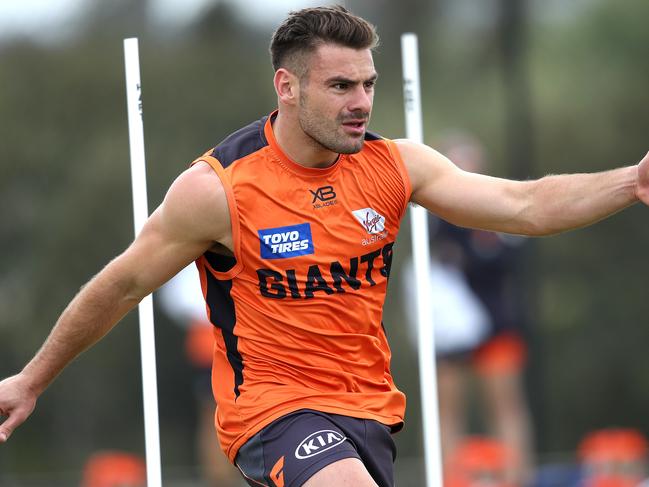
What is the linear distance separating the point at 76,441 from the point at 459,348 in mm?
5271

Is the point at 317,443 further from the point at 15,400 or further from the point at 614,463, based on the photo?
the point at 614,463

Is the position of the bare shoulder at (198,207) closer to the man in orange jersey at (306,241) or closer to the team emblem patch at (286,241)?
the man in orange jersey at (306,241)

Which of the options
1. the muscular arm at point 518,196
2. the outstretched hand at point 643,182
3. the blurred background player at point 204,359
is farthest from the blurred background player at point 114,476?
the outstretched hand at point 643,182

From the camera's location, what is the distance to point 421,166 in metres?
4.76

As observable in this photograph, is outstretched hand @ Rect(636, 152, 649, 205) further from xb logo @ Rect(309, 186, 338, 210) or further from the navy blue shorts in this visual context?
the navy blue shorts

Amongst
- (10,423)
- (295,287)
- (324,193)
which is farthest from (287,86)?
(10,423)

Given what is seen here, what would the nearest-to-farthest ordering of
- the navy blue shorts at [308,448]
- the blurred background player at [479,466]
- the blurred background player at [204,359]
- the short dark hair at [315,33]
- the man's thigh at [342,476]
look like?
the man's thigh at [342,476] → the navy blue shorts at [308,448] → the short dark hair at [315,33] → the blurred background player at [479,466] → the blurred background player at [204,359]

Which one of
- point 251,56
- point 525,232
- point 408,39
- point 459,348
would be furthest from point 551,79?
point 525,232

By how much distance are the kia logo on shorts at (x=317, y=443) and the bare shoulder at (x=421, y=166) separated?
0.97m

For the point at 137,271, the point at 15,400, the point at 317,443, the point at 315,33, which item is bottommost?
the point at 317,443

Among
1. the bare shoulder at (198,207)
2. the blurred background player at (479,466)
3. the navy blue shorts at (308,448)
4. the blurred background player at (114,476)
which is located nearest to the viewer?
the navy blue shorts at (308,448)

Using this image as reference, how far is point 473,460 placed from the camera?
29.0ft

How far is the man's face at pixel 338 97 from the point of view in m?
4.57

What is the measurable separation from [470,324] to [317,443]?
5302mm
